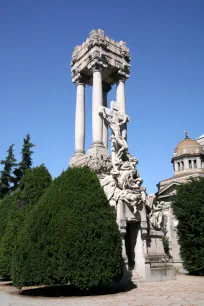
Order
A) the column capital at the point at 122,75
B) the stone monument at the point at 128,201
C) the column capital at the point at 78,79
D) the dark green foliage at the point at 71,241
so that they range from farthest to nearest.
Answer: the column capital at the point at 78,79 < the column capital at the point at 122,75 < the stone monument at the point at 128,201 < the dark green foliage at the point at 71,241

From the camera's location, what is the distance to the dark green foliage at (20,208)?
1521 centimetres

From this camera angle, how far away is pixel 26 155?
36625 mm

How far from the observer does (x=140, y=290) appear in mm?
11008

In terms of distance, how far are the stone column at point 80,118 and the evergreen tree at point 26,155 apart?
13975 millimetres

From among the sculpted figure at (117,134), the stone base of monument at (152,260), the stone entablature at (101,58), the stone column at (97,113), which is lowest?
the stone base of monument at (152,260)

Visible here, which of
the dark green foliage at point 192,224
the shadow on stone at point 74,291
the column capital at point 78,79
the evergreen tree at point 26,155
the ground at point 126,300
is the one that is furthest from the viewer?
the evergreen tree at point 26,155

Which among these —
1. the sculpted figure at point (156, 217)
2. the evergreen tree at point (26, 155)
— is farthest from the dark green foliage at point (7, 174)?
the sculpted figure at point (156, 217)

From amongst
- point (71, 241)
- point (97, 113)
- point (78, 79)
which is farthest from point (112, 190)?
point (78, 79)

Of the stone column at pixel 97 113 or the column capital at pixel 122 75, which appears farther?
the column capital at pixel 122 75

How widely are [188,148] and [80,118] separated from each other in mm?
35499

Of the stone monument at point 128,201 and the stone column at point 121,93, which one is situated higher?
the stone column at point 121,93

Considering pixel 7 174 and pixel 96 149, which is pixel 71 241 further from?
pixel 7 174

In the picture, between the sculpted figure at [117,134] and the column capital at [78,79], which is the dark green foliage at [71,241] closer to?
the sculpted figure at [117,134]

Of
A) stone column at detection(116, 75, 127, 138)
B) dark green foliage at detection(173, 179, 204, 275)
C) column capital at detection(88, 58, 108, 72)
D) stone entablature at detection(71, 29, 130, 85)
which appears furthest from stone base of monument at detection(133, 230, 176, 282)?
stone entablature at detection(71, 29, 130, 85)
